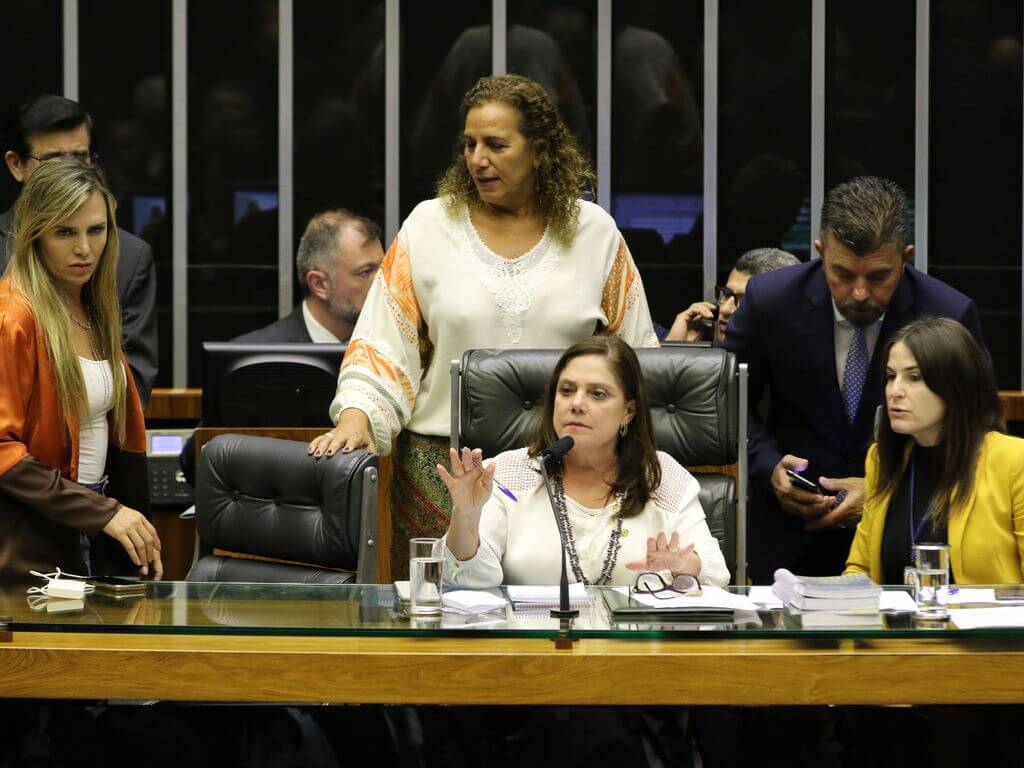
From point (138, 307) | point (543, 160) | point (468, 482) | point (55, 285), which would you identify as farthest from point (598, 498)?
point (138, 307)

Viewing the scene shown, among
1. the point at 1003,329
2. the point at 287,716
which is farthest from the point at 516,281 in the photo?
the point at 1003,329

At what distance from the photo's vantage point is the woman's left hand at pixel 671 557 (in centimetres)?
270

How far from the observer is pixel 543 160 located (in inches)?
128

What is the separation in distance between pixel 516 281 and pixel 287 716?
1.30 meters

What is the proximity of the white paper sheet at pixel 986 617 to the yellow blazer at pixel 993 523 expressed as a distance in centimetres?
55

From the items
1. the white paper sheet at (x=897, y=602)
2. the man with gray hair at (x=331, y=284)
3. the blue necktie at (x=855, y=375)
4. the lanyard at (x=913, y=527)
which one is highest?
the man with gray hair at (x=331, y=284)

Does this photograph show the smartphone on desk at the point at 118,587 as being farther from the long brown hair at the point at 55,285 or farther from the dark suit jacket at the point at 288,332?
the dark suit jacket at the point at 288,332

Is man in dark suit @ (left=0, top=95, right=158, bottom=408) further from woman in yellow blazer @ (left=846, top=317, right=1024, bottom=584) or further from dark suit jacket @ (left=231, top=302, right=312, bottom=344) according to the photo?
Answer: woman in yellow blazer @ (left=846, top=317, right=1024, bottom=584)

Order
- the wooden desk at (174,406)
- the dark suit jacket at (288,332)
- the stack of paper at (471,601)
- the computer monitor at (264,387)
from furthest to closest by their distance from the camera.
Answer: the wooden desk at (174,406) < the dark suit jacket at (288,332) < the computer monitor at (264,387) < the stack of paper at (471,601)

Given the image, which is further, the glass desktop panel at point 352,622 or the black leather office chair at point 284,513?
the black leather office chair at point 284,513

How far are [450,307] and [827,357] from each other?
0.90m

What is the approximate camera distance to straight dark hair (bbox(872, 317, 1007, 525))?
115 inches

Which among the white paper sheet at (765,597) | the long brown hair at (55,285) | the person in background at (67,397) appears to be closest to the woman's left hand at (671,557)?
the white paper sheet at (765,597)

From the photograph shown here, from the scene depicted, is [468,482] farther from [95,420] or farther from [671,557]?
[95,420]
